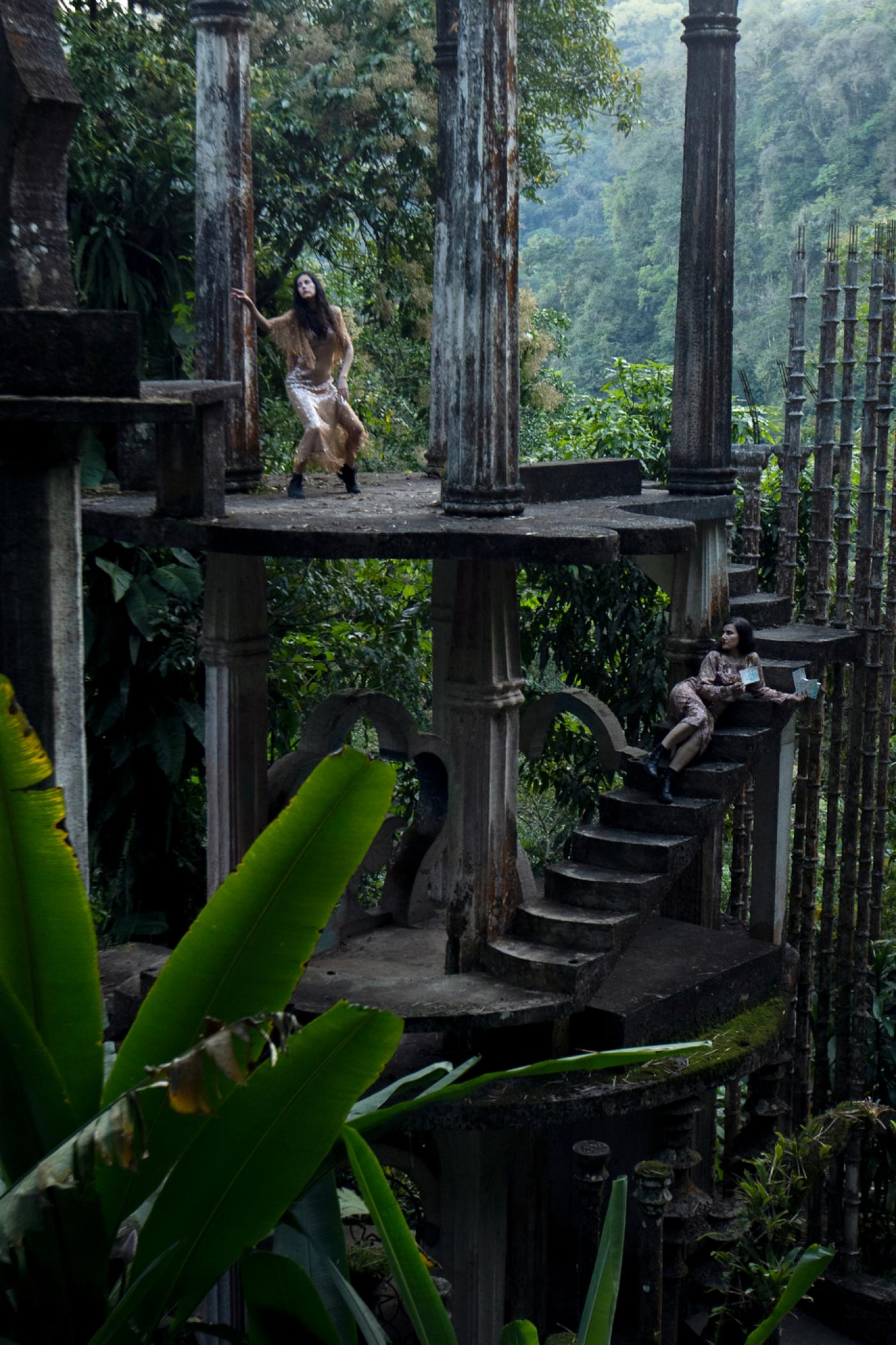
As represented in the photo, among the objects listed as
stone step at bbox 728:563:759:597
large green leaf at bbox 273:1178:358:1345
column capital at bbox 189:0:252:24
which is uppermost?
column capital at bbox 189:0:252:24

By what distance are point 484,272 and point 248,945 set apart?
4.08 metres

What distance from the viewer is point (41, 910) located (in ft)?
11.0

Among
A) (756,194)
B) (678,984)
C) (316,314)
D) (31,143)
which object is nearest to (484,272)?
(316,314)

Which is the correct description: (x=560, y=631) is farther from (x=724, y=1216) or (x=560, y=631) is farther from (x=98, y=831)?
(x=724, y=1216)

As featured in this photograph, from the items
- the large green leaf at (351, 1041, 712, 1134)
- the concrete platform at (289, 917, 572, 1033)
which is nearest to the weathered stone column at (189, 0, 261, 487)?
the concrete platform at (289, 917, 572, 1033)

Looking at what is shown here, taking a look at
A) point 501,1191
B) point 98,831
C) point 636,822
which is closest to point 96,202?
point 98,831

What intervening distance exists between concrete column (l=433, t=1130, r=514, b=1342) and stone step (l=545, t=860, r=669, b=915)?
1.19 metres

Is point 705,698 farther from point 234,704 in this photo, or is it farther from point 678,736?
point 234,704

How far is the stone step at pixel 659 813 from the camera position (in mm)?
7508

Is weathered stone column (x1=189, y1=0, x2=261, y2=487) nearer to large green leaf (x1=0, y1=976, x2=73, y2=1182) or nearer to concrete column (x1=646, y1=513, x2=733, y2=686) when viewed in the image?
concrete column (x1=646, y1=513, x2=733, y2=686)

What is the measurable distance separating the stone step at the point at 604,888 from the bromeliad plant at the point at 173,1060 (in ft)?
12.1

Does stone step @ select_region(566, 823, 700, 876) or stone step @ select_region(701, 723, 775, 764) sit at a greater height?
stone step @ select_region(701, 723, 775, 764)

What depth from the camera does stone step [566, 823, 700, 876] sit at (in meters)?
7.32

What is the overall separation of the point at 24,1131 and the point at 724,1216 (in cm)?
404
